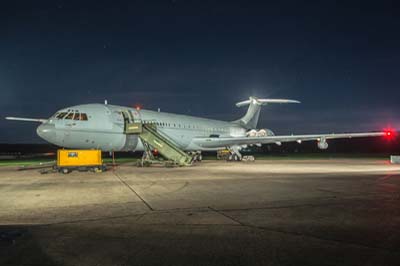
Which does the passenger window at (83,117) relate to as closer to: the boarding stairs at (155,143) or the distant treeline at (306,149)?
the boarding stairs at (155,143)

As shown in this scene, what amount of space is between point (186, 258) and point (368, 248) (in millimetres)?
3272

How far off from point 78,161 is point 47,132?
2.76 m

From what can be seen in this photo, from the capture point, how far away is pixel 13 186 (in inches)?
603

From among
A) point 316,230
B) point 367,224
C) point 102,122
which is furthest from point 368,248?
point 102,122

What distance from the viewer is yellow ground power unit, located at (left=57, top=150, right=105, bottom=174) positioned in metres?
21.9

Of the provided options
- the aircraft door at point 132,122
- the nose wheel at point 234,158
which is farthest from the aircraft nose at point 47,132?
the nose wheel at point 234,158

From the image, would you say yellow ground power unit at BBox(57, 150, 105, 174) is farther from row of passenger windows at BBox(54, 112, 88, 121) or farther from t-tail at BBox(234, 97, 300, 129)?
t-tail at BBox(234, 97, 300, 129)

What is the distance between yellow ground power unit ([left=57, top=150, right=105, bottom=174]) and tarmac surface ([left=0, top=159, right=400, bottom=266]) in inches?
329

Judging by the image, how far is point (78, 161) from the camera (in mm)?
22297

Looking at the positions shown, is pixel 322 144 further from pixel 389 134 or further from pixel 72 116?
pixel 72 116

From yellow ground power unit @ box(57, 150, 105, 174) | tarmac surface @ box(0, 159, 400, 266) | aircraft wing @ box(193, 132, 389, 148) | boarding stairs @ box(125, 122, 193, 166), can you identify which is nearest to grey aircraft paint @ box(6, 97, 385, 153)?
aircraft wing @ box(193, 132, 389, 148)

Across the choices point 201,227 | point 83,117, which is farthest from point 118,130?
point 201,227

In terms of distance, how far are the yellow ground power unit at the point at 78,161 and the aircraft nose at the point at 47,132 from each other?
1099mm

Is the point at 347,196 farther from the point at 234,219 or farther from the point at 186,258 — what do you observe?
the point at 186,258
